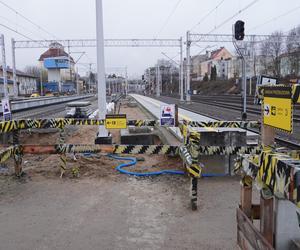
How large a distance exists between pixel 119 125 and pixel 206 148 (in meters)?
1.89

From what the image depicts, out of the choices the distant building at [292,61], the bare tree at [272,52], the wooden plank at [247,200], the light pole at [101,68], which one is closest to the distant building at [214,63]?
the bare tree at [272,52]

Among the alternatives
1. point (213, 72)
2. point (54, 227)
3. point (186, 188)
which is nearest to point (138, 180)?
point (186, 188)

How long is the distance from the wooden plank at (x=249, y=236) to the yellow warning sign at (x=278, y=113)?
855 millimetres

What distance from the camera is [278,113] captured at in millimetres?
3211

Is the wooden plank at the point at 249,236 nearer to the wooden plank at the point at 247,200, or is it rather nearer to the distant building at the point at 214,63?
the wooden plank at the point at 247,200

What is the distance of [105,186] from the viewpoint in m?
6.89

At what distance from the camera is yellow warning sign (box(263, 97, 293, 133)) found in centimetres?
→ 302

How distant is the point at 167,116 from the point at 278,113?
13.7 ft

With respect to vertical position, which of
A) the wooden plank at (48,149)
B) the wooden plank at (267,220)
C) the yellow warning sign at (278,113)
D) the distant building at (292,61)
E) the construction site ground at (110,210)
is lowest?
the construction site ground at (110,210)

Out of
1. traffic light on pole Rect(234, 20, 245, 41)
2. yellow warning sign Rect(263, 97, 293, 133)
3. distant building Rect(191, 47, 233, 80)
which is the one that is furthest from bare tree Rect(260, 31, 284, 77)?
yellow warning sign Rect(263, 97, 293, 133)

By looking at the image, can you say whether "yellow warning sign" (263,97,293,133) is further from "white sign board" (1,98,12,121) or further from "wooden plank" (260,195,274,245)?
"white sign board" (1,98,12,121)

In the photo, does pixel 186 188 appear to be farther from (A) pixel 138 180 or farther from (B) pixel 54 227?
(B) pixel 54 227

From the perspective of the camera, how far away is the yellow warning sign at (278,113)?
9.91 feet

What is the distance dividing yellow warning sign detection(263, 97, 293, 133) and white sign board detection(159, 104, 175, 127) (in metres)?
3.84
